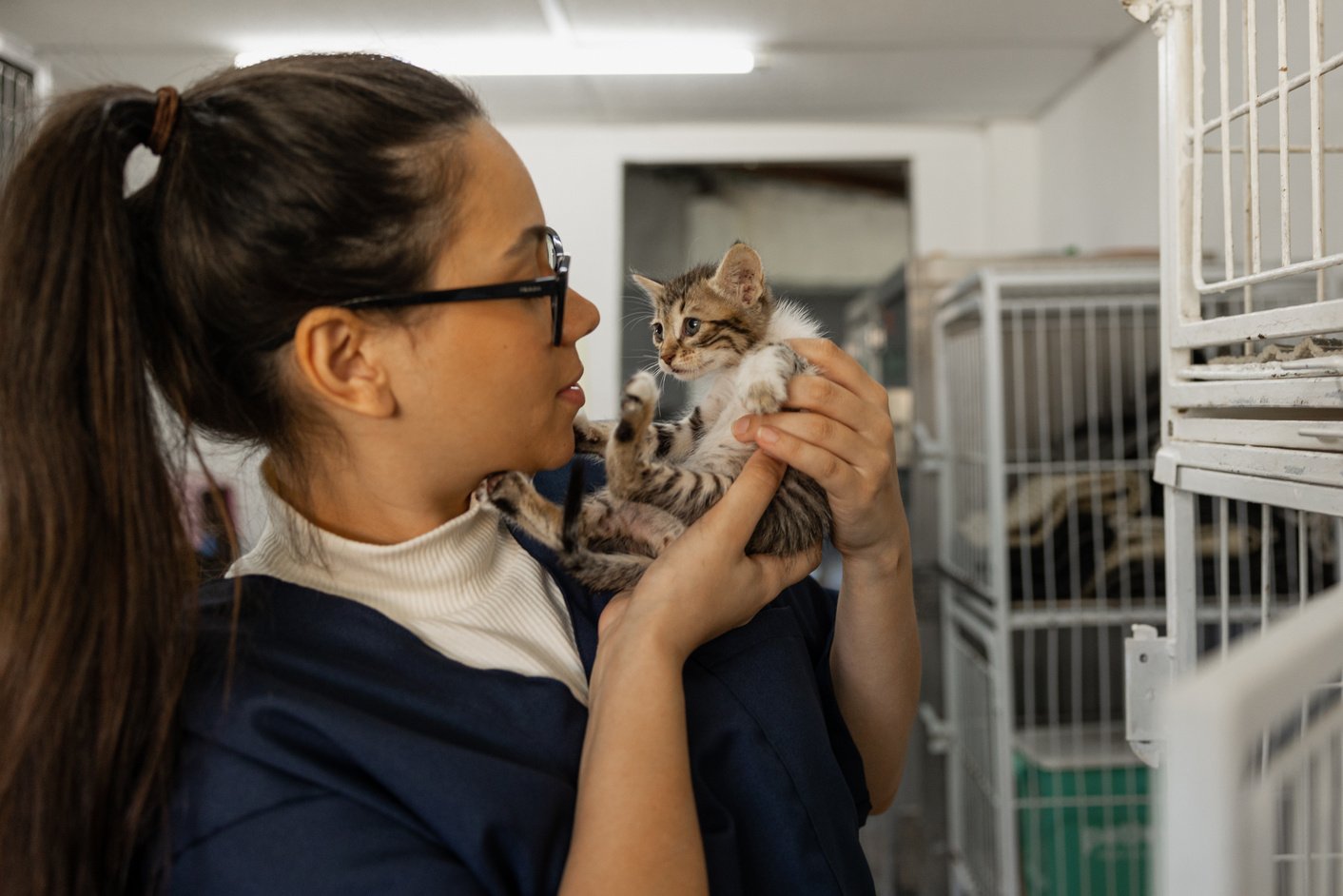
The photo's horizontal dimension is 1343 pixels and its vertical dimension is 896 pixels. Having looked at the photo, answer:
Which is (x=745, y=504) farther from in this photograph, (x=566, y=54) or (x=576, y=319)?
(x=566, y=54)

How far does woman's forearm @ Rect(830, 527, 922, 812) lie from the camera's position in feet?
3.03

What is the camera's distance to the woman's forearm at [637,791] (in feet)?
2.10

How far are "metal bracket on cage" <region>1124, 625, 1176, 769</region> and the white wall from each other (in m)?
2.04

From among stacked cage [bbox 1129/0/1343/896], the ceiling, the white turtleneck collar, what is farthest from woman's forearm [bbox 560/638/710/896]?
the ceiling

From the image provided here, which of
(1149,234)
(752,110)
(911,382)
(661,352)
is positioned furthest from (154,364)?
(752,110)

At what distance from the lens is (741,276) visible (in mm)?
1117

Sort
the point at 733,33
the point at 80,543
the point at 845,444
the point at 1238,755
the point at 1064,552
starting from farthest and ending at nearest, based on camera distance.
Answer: the point at 733,33 → the point at 1064,552 → the point at 845,444 → the point at 80,543 → the point at 1238,755

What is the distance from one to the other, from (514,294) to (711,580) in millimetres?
289

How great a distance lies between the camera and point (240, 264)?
2.35 ft

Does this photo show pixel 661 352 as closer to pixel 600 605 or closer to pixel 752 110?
pixel 600 605

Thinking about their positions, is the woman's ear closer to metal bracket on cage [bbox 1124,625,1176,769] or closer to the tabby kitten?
the tabby kitten

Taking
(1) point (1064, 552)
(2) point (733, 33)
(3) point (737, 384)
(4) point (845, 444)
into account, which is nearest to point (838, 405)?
(4) point (845, 444)

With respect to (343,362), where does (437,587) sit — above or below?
below

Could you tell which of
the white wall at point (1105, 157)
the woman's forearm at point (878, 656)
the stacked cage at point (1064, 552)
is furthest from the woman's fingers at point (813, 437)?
the white wall at point (1105, 157)
